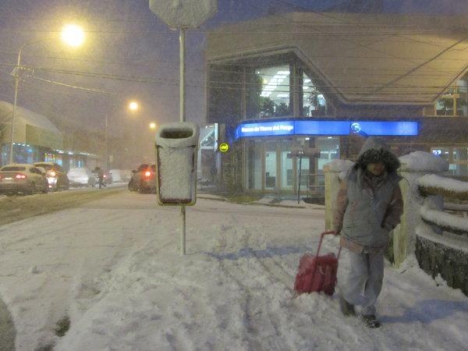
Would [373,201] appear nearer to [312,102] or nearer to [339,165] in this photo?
[339,165]

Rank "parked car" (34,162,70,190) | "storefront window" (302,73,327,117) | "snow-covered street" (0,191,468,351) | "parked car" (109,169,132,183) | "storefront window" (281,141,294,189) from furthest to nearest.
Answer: "parked car" (109,169,132,183)
"storefront window" (281,141,294,189)
"storefront window" (302,73,327,117)
"parked car" (34,162,70,190)
"snow-covered street" (0,191,468,351)

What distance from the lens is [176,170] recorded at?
5734 mm

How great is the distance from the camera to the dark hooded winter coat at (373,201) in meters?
3.80

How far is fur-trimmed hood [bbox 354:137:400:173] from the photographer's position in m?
3.79

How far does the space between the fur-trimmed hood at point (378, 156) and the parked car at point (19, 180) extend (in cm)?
2035

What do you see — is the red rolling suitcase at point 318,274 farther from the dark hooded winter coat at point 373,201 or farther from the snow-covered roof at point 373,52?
the snow-covered roof at point 373,52

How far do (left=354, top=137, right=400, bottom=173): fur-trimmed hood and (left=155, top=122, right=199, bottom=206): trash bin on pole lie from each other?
241 centimetres

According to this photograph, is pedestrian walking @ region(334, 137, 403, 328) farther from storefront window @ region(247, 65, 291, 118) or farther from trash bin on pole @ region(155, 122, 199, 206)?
storefront window @ region(247, 65, 291, 118)

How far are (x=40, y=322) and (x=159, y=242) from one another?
3428 mm

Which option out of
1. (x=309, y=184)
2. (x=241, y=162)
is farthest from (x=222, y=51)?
(x=309, y=184)

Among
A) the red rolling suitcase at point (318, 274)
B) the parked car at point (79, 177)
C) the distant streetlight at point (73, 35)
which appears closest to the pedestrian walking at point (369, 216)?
the red rolling suitcase at point (318, 274)

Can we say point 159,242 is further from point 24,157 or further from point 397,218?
point 24,157

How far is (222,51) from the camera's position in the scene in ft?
89.7

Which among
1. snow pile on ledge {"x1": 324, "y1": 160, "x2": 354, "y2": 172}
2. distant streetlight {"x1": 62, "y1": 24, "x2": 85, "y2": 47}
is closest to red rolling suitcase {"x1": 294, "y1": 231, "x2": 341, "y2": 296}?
snow pile on ledge {"x1": 324, "y1": 160, "x2": 354, "y2": 172}
